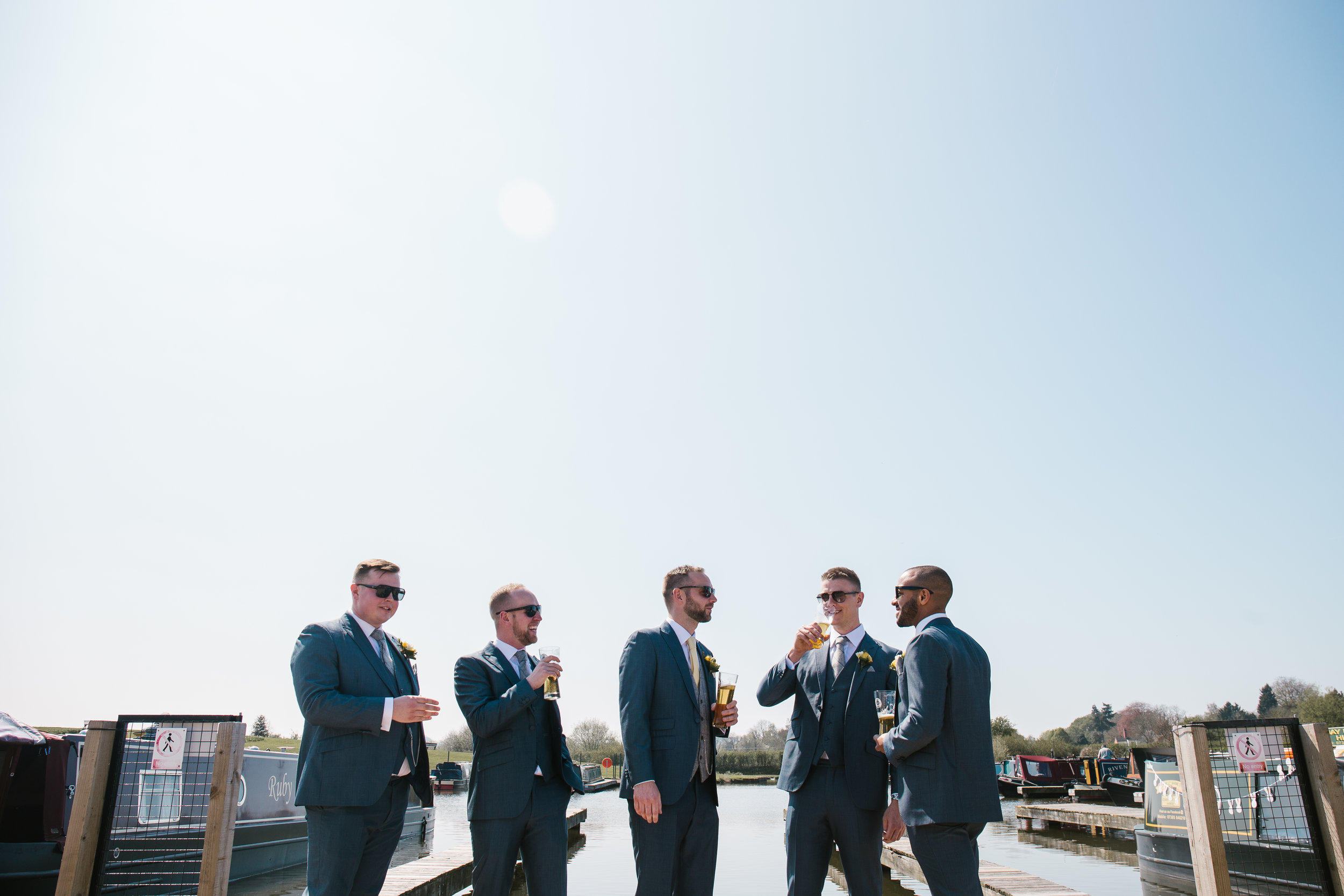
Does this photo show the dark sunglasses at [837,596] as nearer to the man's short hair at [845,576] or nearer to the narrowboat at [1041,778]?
the man's short hair at [845,576]

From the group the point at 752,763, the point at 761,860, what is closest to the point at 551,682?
the point at 761,860

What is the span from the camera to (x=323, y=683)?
161 inches

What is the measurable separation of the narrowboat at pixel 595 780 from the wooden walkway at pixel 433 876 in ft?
66.7

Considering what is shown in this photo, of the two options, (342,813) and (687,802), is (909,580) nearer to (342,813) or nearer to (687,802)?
(687,802)

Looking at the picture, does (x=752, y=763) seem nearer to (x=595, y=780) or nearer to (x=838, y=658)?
(x=595, y=780)

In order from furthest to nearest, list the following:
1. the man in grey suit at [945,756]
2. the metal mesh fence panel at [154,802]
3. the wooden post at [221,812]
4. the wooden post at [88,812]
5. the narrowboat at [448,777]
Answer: the narrowboat at [448,777], the metal mesh fence panel at [154,802], the wooden post at [221,812], the wooden post at [88,812], the man in grey suit at [945,756]

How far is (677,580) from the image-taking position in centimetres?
494

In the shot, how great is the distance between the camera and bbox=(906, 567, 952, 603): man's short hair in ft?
15.0

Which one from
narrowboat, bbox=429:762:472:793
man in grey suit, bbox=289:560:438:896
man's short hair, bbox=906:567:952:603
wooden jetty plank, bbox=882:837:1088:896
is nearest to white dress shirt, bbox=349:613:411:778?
man in grey suit, bbox=289:560:438:896

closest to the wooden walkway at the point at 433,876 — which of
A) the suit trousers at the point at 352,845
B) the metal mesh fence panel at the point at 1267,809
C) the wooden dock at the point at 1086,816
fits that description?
the suit trousers at the point at 352,845

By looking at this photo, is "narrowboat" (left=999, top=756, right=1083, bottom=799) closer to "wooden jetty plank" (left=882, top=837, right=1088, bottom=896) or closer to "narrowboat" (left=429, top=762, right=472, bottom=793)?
"narrowboat" (left=429, top=762, right=472, bottom=793)

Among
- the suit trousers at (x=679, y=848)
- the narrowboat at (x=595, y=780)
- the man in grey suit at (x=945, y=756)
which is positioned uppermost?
the man in grey suit at (x=945, y=756)

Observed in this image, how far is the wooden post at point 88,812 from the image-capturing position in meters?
4.68

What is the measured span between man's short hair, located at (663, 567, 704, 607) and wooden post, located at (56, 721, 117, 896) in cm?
350
